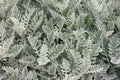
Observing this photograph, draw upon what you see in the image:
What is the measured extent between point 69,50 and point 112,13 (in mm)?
630

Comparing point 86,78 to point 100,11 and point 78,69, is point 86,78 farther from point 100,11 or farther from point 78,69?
point 100,11

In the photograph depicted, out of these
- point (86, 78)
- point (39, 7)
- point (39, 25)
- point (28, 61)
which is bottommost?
point (86, 78)

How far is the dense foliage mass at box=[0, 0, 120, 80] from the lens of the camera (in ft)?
6.86

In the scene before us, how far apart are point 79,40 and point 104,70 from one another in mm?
288

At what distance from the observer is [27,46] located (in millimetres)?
2205

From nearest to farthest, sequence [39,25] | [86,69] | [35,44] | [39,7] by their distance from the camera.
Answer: [86,69]
[35,44]
[39,25]
[39,7]

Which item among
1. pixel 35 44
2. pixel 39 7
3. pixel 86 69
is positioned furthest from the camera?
pixel 39 7

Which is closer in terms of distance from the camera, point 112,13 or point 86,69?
point 86,69

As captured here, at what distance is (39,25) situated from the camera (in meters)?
2.39

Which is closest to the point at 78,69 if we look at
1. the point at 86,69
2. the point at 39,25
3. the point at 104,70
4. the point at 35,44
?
the point at 86,69

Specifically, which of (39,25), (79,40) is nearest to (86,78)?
(79,40)

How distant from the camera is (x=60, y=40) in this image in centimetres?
238

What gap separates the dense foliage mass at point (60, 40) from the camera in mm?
2092

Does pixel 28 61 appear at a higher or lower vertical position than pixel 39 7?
lower
